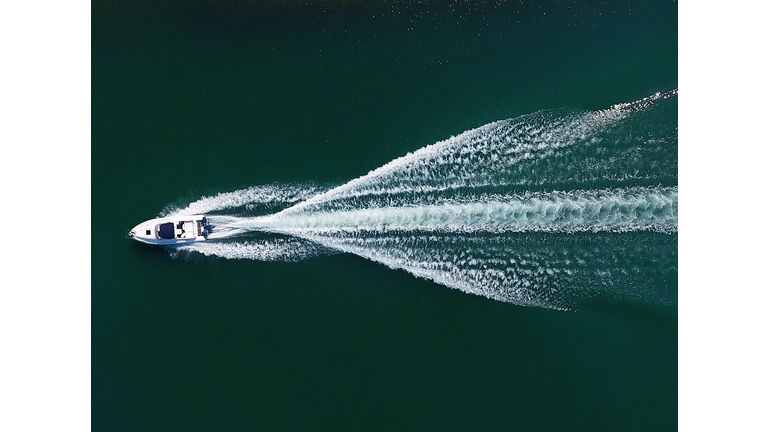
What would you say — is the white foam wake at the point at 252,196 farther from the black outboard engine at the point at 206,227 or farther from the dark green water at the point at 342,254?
the black outboard engine at the point at 206,227

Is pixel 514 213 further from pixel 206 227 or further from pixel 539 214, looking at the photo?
pixel 206 227

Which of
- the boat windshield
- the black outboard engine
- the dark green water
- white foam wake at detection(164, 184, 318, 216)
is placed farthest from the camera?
white foam wake at detection(164, 184, 318, 216)

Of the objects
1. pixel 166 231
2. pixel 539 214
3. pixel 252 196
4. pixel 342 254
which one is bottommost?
pixel 342 254

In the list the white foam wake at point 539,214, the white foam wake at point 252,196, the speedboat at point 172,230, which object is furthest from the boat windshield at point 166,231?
the white foam wake at point 539,214

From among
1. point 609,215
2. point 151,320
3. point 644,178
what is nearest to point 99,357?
point 151,320

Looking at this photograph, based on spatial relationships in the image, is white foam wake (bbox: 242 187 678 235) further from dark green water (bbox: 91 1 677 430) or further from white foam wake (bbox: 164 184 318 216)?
white foam wake (bbox: 164 184 318 216)

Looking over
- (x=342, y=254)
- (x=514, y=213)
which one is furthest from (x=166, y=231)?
(x=514, y=213)

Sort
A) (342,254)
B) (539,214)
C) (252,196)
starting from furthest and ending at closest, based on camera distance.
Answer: (252,196)
(342,254)
(539,214)

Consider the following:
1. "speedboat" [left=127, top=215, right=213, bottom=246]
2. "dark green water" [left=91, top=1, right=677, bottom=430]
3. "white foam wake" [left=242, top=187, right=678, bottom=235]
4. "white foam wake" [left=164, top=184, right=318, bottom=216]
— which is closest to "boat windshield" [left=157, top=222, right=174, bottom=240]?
"speedboat" [left=127, top=215, right=213, bottom=246]
